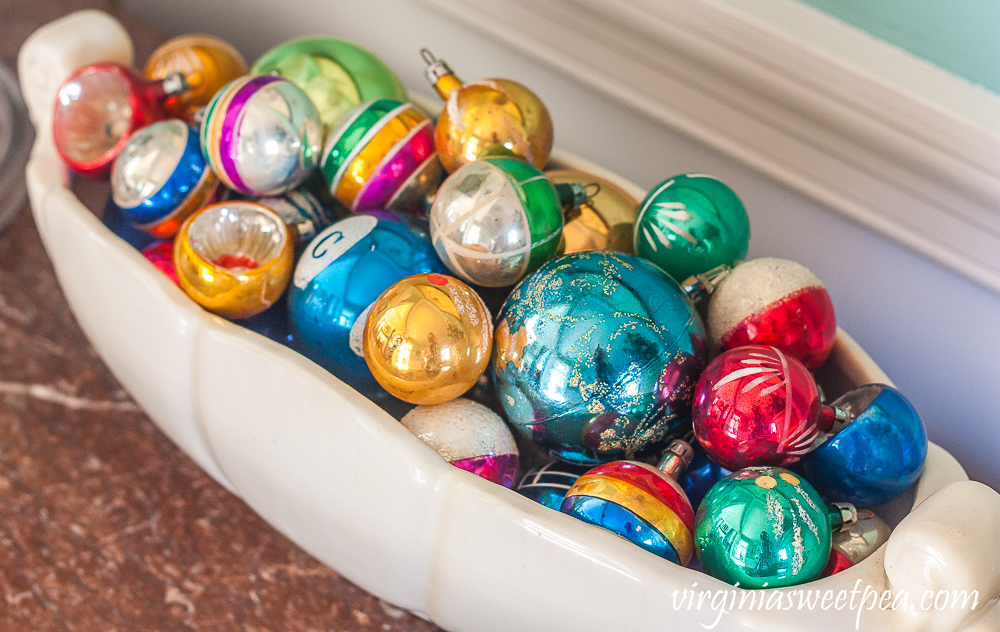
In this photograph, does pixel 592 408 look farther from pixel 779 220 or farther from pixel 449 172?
pixel 779 220

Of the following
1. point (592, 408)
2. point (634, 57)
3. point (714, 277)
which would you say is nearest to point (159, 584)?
point (592, 408)

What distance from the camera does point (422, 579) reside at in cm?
61

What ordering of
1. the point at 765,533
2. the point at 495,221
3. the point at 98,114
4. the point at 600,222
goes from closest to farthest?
the point at 765,533 < the point at 495,221 < the point at 600,222 < the point at 98,114

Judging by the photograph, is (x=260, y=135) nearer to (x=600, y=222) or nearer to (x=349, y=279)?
(x=349, y=279)

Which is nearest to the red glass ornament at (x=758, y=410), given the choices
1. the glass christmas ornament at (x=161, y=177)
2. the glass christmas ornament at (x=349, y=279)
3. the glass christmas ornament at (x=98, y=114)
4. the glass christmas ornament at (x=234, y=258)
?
the glass christmas ornament at (x=349, y=279)

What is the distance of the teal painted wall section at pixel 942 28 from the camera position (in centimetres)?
76

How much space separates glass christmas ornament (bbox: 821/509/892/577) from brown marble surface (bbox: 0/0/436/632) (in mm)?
353

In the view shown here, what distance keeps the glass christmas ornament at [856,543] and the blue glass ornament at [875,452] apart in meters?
0.02

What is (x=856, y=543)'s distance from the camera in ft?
1.81

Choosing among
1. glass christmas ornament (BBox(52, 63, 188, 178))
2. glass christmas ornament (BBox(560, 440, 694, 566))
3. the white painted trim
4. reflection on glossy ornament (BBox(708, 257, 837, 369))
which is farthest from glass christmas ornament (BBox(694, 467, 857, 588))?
glass christmas ornament (BBox(52, 63, 188, 178))

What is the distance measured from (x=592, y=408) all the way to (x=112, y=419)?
544 mm

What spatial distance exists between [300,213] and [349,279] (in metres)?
0.14

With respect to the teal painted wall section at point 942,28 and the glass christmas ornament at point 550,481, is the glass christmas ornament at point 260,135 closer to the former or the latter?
the glass christmas ornament at point 550,481

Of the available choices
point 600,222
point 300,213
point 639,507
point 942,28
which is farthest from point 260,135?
point 942,28
